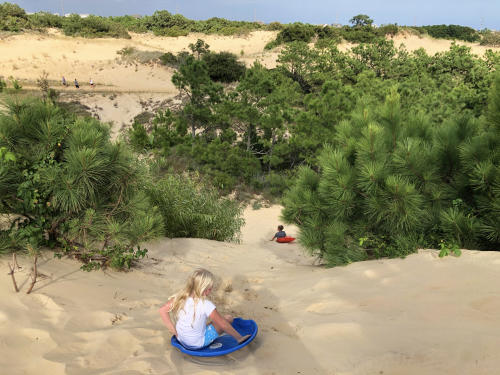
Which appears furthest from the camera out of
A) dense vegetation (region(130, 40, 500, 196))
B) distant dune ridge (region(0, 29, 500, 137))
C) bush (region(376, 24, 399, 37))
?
bush (region(376, 24, 399, 37))

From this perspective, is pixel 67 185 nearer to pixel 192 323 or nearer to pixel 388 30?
pixel 192 323

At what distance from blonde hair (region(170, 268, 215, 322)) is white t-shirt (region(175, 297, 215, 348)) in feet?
0.12

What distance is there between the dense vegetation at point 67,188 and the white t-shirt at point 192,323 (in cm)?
145

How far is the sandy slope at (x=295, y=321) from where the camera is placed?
7.90 feet

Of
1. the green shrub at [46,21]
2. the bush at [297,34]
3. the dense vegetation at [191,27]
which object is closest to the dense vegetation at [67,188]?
the dense vegetation at [191,27]

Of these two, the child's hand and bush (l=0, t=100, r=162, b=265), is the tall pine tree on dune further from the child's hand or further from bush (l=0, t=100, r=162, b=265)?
bush (l=0, t=100, r=162, b=265)

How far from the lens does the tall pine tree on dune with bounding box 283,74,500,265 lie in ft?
12.7

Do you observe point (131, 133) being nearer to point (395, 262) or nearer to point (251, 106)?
point (251, 106)

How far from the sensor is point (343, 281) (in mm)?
3920

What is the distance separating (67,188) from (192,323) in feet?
6.03

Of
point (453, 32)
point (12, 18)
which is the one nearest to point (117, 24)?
point (12, 18)

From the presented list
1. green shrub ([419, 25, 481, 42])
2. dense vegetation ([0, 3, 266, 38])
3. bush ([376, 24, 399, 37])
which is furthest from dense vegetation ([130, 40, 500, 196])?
green shrub ([419, 25, 481, 42])

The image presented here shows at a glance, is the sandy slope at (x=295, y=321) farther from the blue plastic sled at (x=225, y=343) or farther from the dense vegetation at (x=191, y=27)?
the dense vegetation at (x=191, y=27)

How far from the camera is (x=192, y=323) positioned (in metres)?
2.78
